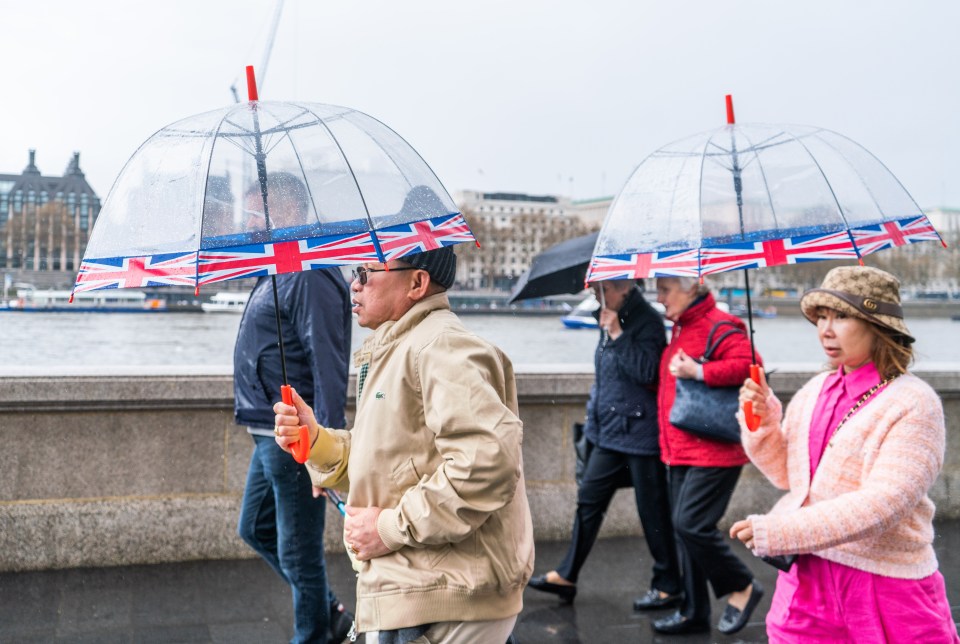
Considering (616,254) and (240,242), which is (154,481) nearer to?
(616,254)

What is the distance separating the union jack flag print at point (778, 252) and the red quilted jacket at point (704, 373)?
909 millimetres

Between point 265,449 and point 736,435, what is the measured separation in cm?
180

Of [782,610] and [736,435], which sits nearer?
[782,610]

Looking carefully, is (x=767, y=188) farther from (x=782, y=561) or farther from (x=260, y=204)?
(x=260, y=204)

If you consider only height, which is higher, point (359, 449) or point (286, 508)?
point (359, 449)

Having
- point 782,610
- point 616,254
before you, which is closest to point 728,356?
point 616,254

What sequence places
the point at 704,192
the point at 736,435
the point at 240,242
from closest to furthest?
the point at 240,242 → the point at 704,192 → the point at 736,435

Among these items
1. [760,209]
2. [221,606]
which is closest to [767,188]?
[760,209]

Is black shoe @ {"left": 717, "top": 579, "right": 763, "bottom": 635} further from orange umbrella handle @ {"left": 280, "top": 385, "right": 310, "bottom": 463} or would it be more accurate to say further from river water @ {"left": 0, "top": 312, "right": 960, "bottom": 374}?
orange umbrella handle @ {"left": 280, "top": 385, "right": 310, "bottom": 463}

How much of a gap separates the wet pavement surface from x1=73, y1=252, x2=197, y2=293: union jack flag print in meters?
2.11

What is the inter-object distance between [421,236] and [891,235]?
1583 millimetres

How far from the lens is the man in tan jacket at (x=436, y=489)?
6.50 feet

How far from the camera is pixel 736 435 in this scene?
12.8ft

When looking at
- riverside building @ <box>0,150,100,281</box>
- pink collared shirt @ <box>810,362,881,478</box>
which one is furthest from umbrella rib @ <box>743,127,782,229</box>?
riverside building @ <box>0,150,100,281</box>
